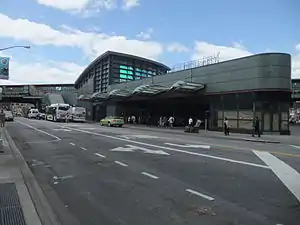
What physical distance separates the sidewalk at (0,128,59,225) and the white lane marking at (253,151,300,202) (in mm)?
5188

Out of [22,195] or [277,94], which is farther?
[277,94]

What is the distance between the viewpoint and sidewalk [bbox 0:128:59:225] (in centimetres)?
547

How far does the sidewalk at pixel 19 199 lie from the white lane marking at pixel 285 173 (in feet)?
17.0

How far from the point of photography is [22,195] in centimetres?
692

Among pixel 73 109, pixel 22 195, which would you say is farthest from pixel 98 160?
pixel 73 109

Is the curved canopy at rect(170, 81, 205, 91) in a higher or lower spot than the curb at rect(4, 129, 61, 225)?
higher

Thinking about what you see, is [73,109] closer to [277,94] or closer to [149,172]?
[277,94]

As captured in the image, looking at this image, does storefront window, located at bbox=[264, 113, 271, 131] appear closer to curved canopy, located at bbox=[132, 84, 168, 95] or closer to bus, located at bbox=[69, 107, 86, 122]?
curved canopy, located at bbox=[132, 84, 168, 95]

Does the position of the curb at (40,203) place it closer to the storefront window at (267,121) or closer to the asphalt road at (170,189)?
the asphalt road at (170,189)

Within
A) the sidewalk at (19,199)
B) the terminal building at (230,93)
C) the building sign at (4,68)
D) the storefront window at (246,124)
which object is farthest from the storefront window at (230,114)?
the sidewalk at (19,199)

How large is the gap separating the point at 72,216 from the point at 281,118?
93.7 ft

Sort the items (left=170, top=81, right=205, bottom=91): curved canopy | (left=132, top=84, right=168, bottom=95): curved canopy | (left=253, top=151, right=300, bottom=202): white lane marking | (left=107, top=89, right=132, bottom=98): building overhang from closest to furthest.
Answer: (left=253, top=151, right=300, bottom=202): white lane marking, (left=170, top=81, right=205, bottom=91): curved canopy, (left=132, top=84, right=168, bottom=95): curved canopy, (left=107, top=89, right=132, bottom=98): building overhang

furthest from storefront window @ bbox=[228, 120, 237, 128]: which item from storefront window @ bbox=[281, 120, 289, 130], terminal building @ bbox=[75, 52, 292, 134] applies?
storefront window @ bbox=[281, 120, 289, 130]

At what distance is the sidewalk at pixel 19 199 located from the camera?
547cm
